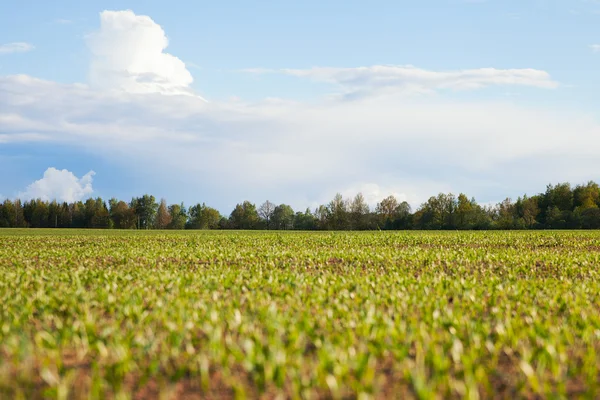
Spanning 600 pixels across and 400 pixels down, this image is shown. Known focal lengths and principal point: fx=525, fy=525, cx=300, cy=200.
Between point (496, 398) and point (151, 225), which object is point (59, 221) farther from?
point (496, 398)

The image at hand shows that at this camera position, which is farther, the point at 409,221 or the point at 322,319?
the point at 409,221

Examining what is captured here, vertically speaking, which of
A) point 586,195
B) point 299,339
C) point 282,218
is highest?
point 586,195

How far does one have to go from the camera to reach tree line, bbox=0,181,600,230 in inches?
3489

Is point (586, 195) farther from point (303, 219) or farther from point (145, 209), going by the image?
point (145, 209)

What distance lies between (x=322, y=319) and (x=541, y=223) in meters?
92.2

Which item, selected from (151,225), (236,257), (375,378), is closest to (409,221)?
(151,225)

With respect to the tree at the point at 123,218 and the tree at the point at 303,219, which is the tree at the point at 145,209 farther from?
the tree at the point at 303,219

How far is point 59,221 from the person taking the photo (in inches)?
5315

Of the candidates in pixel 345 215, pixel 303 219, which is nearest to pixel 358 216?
pixel 345 215

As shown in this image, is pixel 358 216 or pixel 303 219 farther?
pixel 303 219

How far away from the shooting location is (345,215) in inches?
4210

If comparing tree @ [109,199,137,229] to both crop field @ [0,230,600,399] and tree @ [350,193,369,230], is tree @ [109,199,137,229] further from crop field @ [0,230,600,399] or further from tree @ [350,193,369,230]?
crop field @ [0,230,600,399]

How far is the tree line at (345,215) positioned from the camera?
88.6 meters

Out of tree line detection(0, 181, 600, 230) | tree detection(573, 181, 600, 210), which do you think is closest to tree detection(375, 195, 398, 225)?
tree line detection(0, 181, 600, 230)
